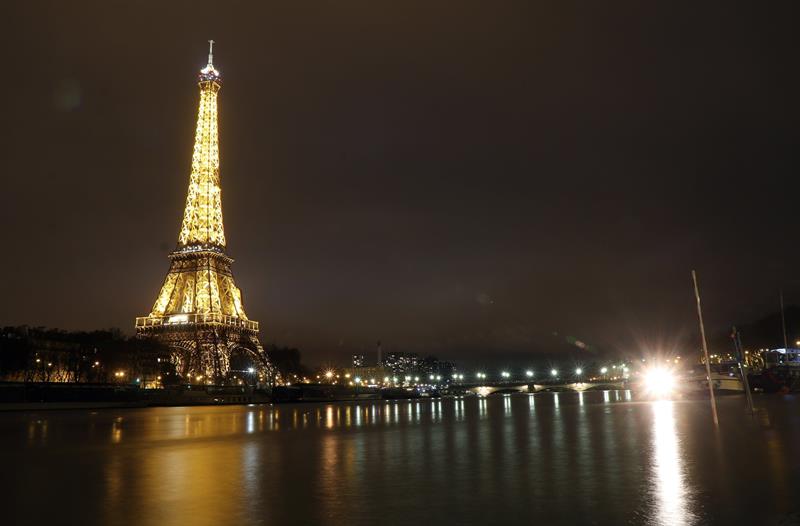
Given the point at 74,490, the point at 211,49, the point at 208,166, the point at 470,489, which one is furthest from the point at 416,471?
the point at 211,49

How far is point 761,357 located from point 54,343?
133m

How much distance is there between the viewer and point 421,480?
1352cm

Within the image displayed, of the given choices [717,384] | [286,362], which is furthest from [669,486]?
[286,362]

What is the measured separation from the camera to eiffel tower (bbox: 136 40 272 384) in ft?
334

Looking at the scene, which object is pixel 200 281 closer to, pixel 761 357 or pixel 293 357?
pixel 293 357

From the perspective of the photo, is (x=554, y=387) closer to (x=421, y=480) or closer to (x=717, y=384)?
(x=717, y=384)

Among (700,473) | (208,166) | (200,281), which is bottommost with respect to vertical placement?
(700,473)

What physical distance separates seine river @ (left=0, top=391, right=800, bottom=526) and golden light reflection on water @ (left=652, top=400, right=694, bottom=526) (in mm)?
33

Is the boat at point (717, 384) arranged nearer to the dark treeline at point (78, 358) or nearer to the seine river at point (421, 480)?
the seine river at point (421, 480)

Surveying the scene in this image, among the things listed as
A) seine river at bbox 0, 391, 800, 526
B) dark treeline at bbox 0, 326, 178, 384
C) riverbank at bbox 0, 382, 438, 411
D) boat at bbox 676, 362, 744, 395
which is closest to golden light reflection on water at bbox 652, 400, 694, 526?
seine river at bbox 0, 391, 800, 526

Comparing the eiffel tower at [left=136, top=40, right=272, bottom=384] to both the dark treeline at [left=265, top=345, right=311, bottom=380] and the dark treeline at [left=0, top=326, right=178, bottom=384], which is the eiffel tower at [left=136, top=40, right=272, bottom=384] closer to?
the dark treeline at [left=0, top=326, right=178, bottom=384]

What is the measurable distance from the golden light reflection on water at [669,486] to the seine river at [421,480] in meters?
0.03

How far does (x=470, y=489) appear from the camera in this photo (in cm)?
1223

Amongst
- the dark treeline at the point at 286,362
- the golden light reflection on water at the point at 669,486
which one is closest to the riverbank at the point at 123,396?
the dark treeline at the point at 286,362
